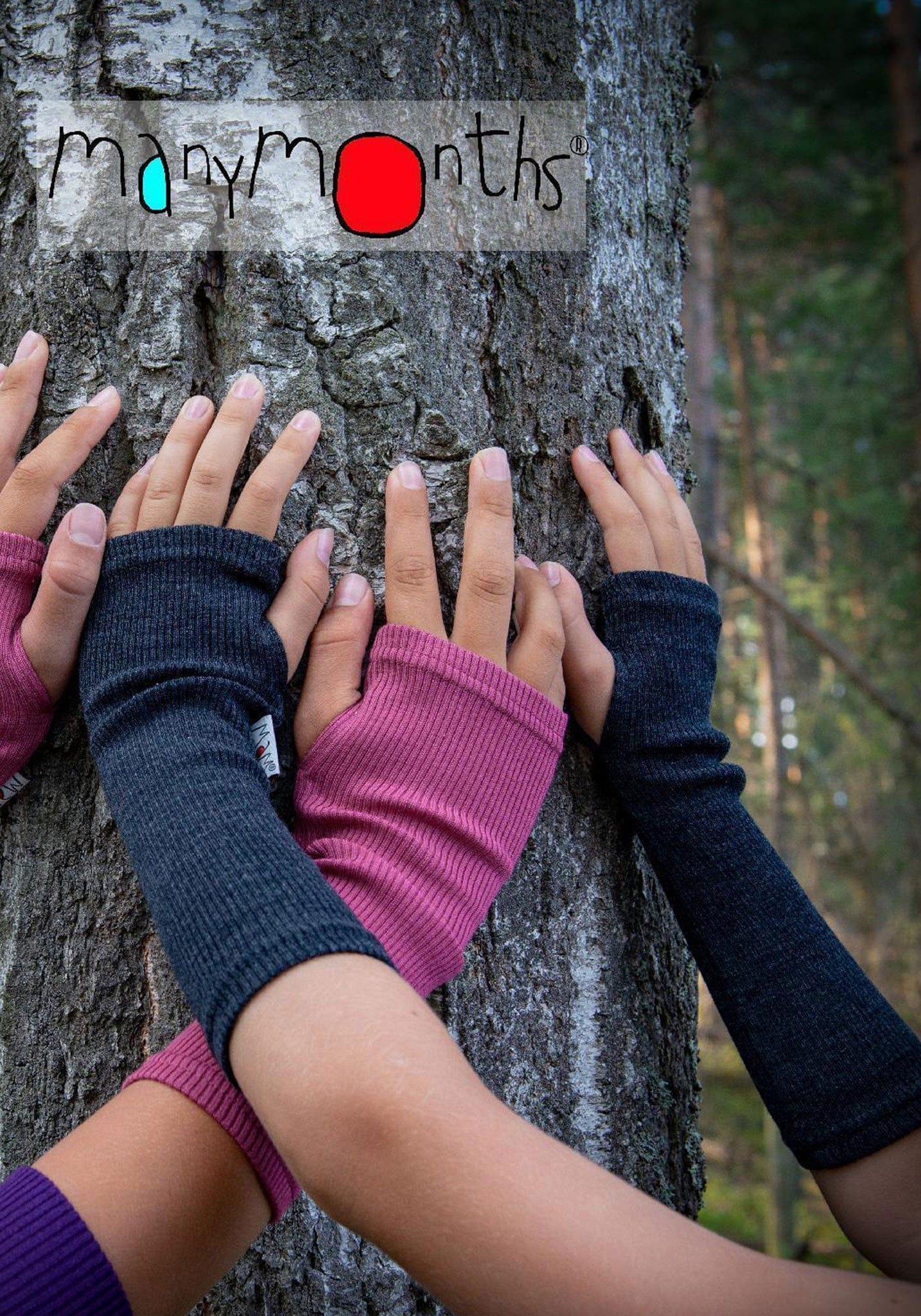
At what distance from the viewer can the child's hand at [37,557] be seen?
1210 mm

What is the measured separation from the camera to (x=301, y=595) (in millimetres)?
1257

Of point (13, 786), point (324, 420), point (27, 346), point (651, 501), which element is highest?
point (27, 346)

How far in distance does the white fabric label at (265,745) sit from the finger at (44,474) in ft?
1.33

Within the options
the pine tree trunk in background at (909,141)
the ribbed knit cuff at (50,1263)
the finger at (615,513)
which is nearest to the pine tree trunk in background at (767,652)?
the pine tree trunk in background at (909,141)

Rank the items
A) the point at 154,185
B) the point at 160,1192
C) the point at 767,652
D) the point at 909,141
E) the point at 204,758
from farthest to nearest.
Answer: the point at 767,652 → the point at 909,141 → the point at 154,185 → the point at 204,758 → the point at 160,1192

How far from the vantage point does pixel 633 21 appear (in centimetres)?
151

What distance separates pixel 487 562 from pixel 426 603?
3.9 inches

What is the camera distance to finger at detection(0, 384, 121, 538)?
1.25 meters

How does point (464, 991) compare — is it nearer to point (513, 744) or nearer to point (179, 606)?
point (513, 744)

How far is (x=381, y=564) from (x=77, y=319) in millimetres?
544

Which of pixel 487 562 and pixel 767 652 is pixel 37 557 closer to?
pixel 487 562

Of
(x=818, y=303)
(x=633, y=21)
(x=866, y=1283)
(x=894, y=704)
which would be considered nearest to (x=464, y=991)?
(x=866, y=1283)

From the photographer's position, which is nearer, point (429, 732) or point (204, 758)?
point (204, 758)

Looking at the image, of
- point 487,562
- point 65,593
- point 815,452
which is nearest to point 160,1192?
point 65,593
